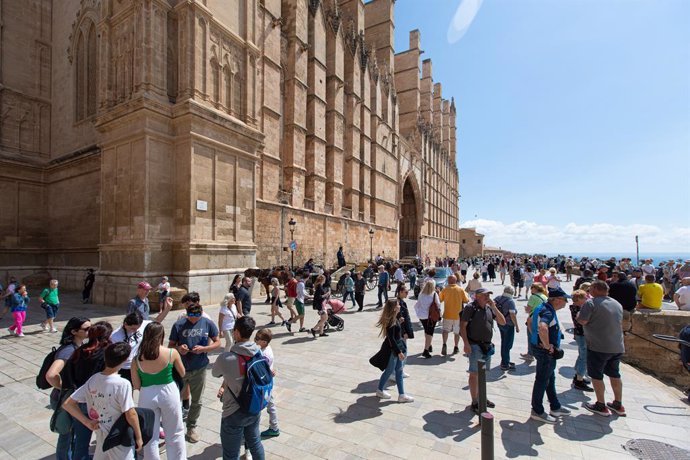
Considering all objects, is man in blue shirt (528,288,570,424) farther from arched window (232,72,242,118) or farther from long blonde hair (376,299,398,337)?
arched window (232,72,242,118)

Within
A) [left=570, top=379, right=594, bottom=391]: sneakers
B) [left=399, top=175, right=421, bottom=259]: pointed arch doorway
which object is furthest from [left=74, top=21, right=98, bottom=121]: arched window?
[left=399, top=175, right=421, bottom=259]: pointed arch doorway

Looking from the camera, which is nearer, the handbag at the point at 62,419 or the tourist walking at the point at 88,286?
the handbag at the point at 62,419

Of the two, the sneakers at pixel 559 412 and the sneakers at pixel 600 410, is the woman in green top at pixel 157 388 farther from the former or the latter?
the sneakers at pixel 600 410

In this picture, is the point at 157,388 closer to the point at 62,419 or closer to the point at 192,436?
the point at 62,419

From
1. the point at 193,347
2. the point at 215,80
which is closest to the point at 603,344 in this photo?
the point at 193,347

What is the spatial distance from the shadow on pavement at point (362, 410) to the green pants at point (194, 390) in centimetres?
162

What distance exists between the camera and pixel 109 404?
2.38 metres

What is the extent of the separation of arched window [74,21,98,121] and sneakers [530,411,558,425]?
19.1 m

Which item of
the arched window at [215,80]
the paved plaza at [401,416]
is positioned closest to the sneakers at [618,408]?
the paved plaza at [401,416]

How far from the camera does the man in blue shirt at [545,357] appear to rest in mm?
4039

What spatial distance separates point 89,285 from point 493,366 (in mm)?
13165

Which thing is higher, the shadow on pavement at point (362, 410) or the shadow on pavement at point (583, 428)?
the shadow on pavement at point (362, 410)

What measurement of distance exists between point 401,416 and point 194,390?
254 cm

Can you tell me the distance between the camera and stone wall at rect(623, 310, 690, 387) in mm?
7930
